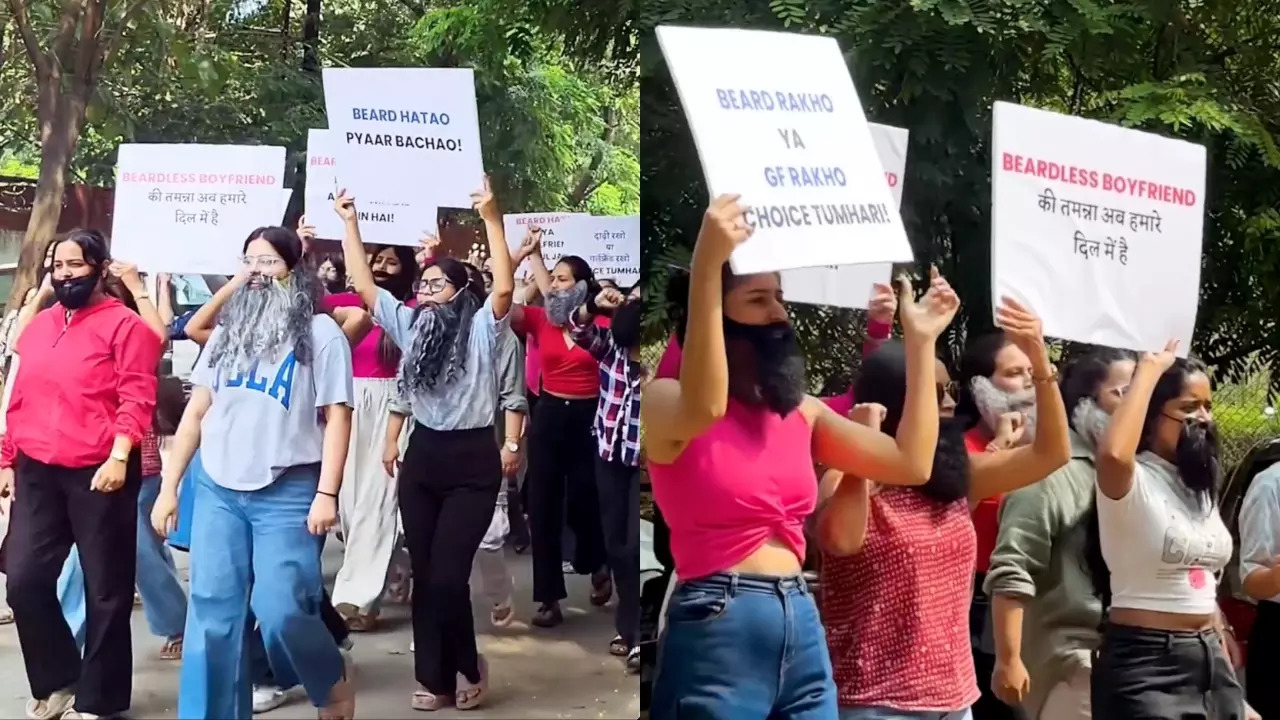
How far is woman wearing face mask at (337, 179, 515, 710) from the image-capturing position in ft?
8.98

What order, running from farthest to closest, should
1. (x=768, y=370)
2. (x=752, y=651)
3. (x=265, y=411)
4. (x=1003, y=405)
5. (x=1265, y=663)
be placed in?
(x=1265, y=663), (x=1003, y=405), (x=265, y=411), (x=768, y=370), (x=752, y=651)

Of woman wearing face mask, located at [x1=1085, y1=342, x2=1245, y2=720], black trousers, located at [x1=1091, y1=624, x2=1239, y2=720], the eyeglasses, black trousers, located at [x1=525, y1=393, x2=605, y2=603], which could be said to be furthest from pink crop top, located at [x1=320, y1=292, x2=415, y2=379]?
black trousers, located at [x1=1091, y1=624, x2=1239, y2=720]

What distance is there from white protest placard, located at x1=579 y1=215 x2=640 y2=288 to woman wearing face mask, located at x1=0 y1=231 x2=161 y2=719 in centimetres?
94

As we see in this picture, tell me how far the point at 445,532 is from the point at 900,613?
98cm

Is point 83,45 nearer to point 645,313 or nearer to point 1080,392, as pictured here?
point 645,313

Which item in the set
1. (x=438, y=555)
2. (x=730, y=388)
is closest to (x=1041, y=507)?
(x=730, y=388)

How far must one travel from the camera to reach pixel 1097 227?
2.87 m

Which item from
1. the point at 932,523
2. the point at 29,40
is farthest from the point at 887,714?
the point at 29,40

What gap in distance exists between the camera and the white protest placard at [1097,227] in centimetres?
277

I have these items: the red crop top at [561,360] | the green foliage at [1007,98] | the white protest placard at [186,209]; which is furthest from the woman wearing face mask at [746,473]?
the white protest placard at [186,209]

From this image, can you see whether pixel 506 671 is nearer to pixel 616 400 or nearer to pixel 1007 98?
pixel 616 400

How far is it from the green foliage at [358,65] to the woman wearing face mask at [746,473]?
0.60 m

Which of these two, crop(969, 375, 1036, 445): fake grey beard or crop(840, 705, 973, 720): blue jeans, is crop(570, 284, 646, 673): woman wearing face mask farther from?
crop(969, 375, 1036, 445): fake grey beard

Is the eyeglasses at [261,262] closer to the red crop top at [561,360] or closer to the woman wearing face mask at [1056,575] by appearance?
the red crop top at [561,360]
